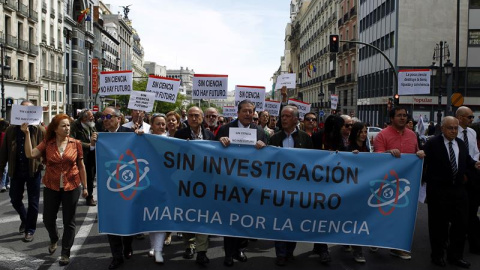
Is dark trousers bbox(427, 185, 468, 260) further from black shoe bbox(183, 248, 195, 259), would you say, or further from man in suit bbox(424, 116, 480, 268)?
black shoe bbox(183, 248, 195, 259)

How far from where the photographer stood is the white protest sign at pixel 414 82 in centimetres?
1238

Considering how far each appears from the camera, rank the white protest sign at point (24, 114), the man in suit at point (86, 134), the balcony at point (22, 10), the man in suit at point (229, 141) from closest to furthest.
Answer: the man in suit at point (229, 141) < the white protest sign at point (24, 114) < the man in suit at point (86, 134) < the balcony at point (22, 10)

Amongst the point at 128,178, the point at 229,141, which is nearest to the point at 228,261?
the point at 229,141

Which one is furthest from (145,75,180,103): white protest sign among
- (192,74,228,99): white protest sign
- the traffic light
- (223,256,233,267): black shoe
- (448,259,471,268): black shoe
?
the traffic light

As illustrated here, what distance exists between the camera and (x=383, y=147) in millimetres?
6340

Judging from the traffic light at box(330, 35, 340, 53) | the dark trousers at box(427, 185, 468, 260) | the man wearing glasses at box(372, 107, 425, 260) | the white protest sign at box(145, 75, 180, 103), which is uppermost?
the traffic light at box(330, 35, 340, 53)

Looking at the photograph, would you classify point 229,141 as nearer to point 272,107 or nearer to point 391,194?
point 391,194

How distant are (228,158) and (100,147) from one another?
1511 mm

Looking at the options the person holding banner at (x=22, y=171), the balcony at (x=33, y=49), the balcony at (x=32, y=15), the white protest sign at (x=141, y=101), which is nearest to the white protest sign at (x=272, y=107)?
the white protest sign at (x=141, y=101)

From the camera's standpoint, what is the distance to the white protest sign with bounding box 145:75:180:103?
9.20 meters

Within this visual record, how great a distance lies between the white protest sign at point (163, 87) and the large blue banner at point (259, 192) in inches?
133

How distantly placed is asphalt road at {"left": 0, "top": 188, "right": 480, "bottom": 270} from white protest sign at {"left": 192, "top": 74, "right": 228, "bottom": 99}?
4.40 metres

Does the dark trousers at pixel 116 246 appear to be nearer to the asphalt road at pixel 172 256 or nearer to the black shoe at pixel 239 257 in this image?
the asphalt road at pixel 172 256

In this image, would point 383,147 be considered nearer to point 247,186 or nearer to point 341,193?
point 341,193
